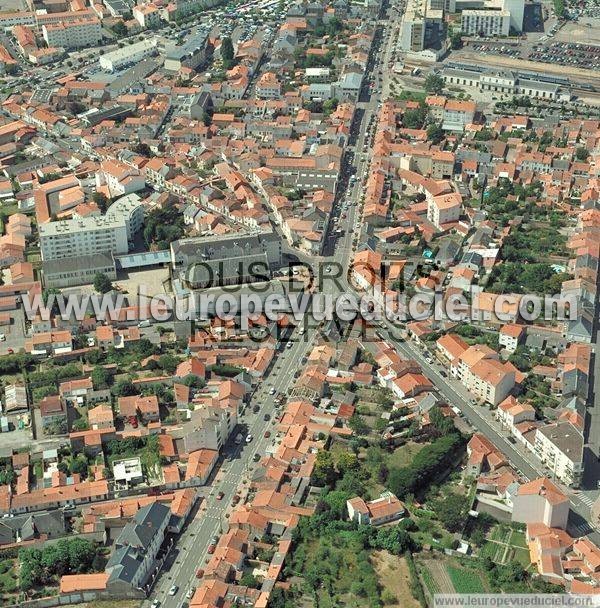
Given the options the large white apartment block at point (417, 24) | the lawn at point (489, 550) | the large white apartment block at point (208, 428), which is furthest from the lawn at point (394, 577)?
the large white apartment block at point (417, 24)

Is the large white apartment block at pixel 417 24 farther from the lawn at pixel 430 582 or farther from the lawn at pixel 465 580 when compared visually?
the lawn at pixel 430 582

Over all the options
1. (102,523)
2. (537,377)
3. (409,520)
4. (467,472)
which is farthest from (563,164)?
(102,523)

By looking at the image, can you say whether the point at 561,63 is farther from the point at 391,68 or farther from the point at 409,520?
the point at 409,520

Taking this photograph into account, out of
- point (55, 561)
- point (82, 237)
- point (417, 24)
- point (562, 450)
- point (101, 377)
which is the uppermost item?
point (417, 24)

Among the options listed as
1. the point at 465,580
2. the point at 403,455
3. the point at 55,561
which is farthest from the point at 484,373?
the point at 55,561

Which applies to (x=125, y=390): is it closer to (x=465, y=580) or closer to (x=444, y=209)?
(x=465, y=580)

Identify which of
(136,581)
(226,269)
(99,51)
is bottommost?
(136,581)
